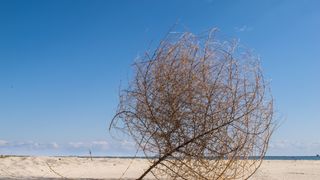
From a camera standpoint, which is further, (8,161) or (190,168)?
(8,161)

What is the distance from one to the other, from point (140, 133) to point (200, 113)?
2.78 feet

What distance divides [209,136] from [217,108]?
339 millimetres

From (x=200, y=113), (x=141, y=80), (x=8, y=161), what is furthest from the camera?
(x=8, y=161)

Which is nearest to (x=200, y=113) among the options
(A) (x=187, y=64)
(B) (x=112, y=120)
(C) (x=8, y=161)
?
(A) (x=187, y=64)

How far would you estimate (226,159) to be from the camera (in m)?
6.18

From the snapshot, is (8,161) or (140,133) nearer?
(140,133)

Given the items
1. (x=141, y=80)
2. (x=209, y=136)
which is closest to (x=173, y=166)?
(x=209, y=136)

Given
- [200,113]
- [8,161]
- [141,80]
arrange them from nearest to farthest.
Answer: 1. [200,113]
2. [141,80]
3. [8,161]

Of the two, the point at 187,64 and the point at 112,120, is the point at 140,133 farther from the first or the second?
the point at 187,64

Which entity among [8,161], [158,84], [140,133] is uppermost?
[8,161]

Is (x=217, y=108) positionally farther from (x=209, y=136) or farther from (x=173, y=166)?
(x=173, y=166)

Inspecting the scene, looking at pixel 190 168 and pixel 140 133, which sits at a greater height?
pixel 140 133

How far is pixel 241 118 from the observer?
609 centimetres

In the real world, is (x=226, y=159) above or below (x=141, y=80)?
below
